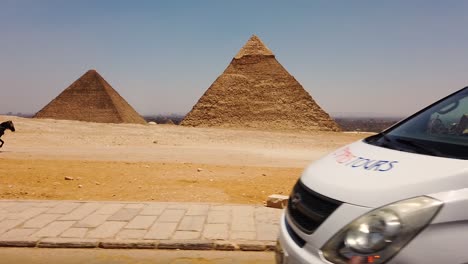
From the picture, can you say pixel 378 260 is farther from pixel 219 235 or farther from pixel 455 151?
pixel 219 235

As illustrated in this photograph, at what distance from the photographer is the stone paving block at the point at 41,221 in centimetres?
491

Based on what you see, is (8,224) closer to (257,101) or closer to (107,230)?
(107,230)

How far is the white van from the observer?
1862 mm

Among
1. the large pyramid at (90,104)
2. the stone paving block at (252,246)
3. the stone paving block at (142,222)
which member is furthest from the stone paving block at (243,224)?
the large pyramid at (90,104)

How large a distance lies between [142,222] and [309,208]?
3173 mm

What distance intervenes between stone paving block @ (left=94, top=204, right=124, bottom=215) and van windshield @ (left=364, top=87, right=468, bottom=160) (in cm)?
364

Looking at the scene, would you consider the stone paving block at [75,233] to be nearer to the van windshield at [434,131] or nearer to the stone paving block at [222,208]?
the stone paving block at [222,208]

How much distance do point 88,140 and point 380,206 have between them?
74.3 ft

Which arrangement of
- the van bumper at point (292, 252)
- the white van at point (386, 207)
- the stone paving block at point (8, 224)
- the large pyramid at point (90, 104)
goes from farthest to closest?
the large pyramid at point (90, 104)
the stone paving block at point (8, 224)
the van bumper at point (292, 252)
the white van at point (386, 207)

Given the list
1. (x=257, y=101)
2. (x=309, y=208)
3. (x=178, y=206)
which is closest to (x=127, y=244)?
(x=178, y=206)

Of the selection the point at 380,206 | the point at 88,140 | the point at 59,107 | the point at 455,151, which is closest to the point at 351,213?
the point at 380,206

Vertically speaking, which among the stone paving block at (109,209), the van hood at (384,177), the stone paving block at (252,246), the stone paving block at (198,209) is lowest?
the stone paving block at (198,209)

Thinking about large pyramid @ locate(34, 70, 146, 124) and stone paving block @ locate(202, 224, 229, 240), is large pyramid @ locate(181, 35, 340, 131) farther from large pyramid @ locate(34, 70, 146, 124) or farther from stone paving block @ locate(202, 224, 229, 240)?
stone paving block @ locate(202, 224, 229, 240)

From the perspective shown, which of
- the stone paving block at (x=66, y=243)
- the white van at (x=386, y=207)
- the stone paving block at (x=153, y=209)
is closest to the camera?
the white van at (x=386, y=207)
